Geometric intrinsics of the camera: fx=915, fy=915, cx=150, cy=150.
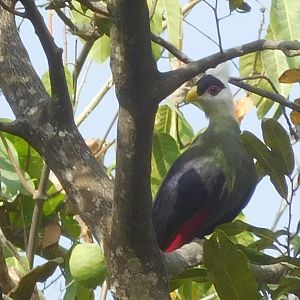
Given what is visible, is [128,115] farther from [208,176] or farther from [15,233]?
[208,176]

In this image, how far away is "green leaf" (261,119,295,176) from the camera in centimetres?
167

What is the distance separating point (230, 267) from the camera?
4.41ft

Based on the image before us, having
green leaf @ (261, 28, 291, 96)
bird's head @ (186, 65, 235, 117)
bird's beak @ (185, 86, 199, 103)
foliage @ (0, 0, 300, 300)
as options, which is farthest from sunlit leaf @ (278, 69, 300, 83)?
bird's head @ (186, 65, 235, 117)

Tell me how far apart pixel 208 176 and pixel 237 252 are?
1.69 metres

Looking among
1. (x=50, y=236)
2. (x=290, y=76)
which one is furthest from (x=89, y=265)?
(x=50, y=236)

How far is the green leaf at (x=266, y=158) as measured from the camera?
168 centimetres

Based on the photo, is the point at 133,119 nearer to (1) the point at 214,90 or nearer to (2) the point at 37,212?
(2) the point at 37,212

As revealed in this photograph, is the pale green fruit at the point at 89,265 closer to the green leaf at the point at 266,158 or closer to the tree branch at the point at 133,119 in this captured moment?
the tree branch at the point at 133,119

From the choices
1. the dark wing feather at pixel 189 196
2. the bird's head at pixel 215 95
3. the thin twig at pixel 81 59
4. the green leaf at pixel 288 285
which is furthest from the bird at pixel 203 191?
the green leaf at pixel 288 285

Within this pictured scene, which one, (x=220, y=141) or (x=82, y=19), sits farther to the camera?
(x=220, y=141)

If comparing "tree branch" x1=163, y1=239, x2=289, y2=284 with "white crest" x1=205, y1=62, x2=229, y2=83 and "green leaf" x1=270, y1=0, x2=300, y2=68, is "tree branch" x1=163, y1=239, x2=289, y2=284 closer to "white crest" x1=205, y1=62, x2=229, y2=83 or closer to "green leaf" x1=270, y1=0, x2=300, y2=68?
"green leaf" x1=270, y1=0, x2=300, y2=68

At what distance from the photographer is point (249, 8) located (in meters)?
1.84

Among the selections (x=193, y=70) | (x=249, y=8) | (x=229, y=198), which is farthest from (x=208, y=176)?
(x=193, y=70)

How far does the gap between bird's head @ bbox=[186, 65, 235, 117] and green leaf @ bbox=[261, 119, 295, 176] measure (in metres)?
1.56
